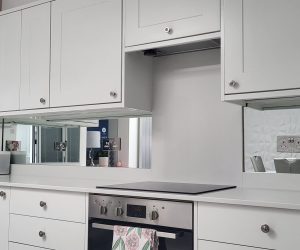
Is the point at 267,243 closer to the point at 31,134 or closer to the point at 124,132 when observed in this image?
the point at 124,132

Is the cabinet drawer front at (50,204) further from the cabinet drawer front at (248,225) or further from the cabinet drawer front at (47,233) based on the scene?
the cabinet drawer front at (248,225)

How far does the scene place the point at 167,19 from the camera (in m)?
2.27

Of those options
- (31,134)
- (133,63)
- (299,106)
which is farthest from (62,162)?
(299,106)

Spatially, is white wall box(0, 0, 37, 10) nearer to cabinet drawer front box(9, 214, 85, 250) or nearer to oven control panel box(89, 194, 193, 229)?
cabinet drawer front box(9, 214, 85, 250)

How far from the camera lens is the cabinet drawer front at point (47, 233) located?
89.1 inches

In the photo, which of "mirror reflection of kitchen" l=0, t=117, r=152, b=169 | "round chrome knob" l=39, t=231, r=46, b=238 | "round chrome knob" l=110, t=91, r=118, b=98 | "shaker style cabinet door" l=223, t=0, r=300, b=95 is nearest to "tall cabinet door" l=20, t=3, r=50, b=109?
"mirror reflection of kitchen" l=0, t=117, r=152, b=169

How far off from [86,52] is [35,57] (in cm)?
49

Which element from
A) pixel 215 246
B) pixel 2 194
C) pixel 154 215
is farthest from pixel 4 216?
pixel 215 246

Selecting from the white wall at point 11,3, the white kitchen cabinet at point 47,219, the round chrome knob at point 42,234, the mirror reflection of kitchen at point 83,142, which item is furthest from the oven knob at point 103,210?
the white wall at point 11,3

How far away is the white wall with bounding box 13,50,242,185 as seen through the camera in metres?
2.38

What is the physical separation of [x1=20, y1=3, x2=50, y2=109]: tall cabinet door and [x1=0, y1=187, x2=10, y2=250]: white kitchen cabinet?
2.05 ft

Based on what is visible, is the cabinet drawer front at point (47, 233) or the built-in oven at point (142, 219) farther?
the cabinet drawer front at point (47, 233)

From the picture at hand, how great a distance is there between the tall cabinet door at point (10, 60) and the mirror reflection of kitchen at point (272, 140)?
65.9 inches

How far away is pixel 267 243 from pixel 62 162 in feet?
6.36
